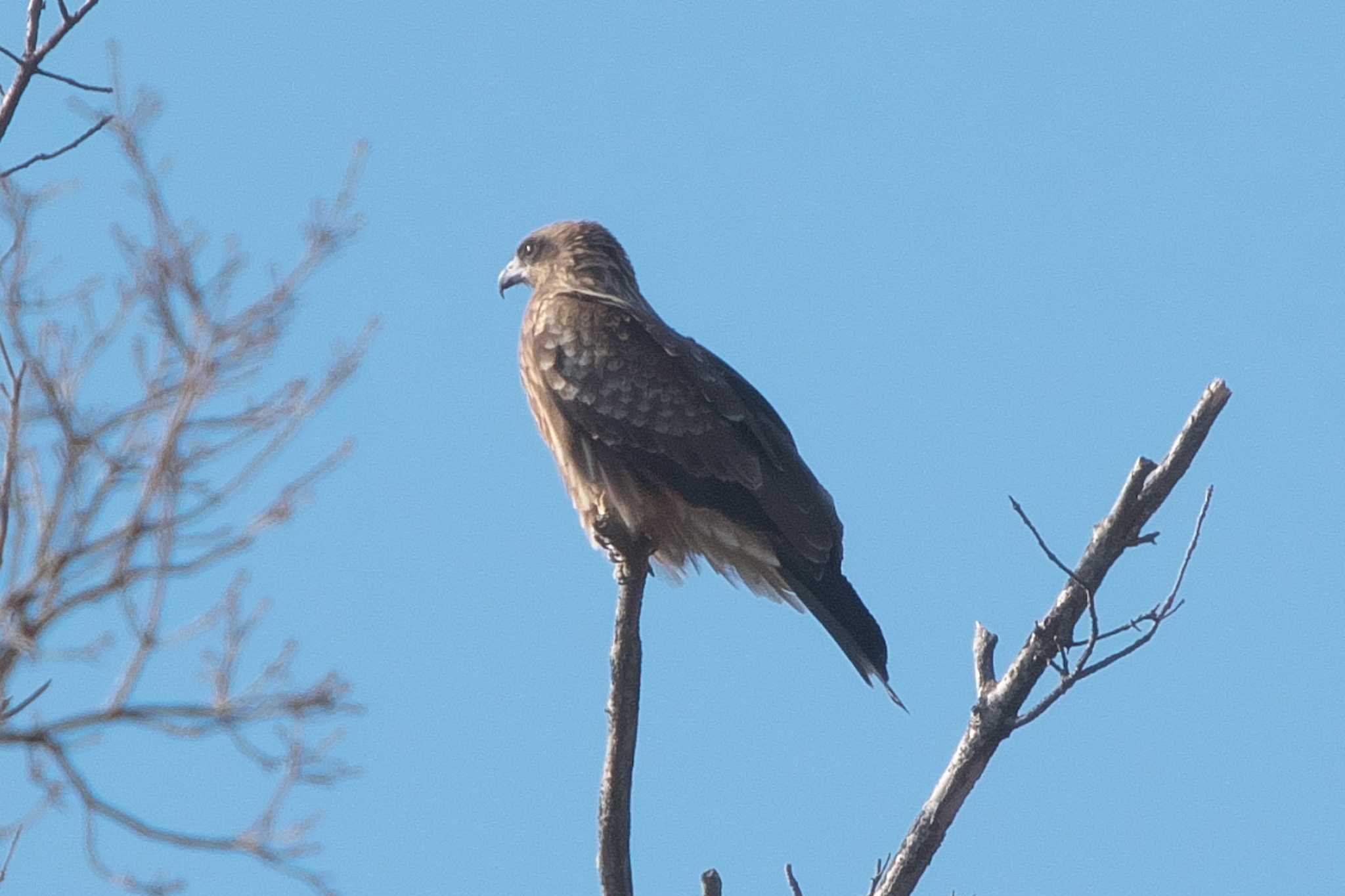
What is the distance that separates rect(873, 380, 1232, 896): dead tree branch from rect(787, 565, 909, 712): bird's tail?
1310 mm

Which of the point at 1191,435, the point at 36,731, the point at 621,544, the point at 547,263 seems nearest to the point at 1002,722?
the point at 1191,435

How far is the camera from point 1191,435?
4.70 m

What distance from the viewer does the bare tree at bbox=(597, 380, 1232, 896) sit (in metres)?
A: 4.68

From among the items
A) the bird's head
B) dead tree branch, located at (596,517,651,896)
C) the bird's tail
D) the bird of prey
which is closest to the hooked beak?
the bird's head

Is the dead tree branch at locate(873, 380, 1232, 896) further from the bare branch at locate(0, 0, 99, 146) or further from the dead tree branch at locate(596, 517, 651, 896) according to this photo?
the bare branch at locate(0, 0, 99, 146)

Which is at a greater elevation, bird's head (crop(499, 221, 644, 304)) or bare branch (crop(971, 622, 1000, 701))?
bird's head (crop(499, 221, 644, 304))

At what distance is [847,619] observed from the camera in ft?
21.3

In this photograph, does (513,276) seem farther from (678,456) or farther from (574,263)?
(678,456)

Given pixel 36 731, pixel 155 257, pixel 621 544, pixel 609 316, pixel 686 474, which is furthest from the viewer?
pixel 609 316

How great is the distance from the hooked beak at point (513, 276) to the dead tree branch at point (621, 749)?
11.2ft

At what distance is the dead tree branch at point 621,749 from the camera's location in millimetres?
4688

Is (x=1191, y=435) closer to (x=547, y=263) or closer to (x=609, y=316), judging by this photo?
(x=609, y=316)

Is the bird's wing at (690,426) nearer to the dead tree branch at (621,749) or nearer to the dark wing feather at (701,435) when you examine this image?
the dark wing feather at (701,435)

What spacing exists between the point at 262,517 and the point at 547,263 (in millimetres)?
3852
